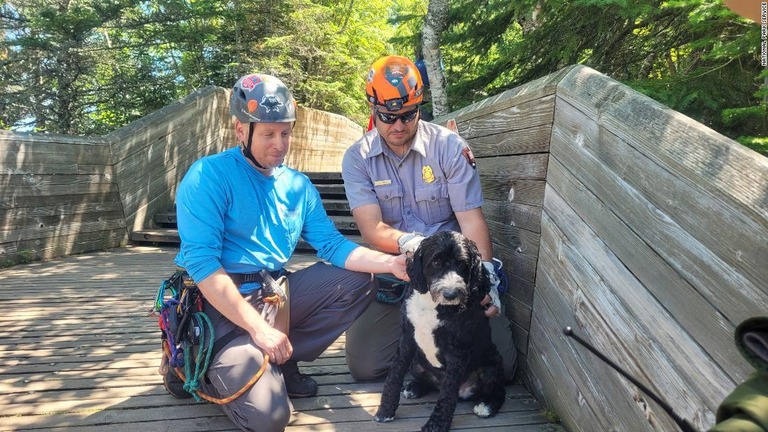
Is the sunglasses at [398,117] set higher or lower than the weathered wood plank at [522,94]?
lower

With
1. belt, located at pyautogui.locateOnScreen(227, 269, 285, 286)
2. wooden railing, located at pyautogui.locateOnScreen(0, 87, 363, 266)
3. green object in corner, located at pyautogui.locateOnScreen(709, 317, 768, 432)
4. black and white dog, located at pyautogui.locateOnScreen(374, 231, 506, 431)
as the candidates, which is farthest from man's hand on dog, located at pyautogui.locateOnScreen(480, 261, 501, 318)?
wooden railing, located at pyautogui.locateOnScreen(0, 87, 363, 266)

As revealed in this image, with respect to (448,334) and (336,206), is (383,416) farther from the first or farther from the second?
(336,206)

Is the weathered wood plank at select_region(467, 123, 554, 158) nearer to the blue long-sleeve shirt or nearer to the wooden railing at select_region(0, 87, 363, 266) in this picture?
the blue long-sleeve shirt

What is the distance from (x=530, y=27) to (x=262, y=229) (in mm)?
5959

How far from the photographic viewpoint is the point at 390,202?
3668mm

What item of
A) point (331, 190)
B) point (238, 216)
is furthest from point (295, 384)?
point (331, 190)

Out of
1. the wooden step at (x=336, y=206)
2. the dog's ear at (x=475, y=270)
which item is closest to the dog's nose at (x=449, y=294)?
the dog's ear at (x=475, y=270)

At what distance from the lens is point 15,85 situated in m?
10.6

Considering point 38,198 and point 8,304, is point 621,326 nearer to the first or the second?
point 8,304

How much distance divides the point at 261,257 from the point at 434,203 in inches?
45.5

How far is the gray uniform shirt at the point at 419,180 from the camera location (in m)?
3.42

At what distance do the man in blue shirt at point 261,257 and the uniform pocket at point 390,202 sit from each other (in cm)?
37

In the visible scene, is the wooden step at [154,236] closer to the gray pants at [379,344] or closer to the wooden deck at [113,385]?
the wooden deck at [113,385]

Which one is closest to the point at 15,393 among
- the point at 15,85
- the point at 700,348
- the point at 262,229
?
the point at 262,229
